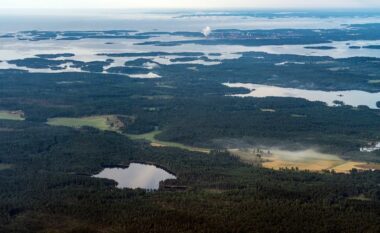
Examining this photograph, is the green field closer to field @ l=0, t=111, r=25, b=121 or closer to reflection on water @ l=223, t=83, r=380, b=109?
field @ l=0, t=111, r=25, b=121

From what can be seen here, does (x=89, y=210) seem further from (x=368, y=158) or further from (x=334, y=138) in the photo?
(x=334, y=138)

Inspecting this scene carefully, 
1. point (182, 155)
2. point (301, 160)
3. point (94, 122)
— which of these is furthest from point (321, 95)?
point (182, 155)

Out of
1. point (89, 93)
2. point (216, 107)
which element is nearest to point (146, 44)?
point (89, 93)

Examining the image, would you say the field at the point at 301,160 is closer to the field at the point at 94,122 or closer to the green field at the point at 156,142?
the green field at the point at 156,142

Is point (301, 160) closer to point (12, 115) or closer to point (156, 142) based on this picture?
point (156, 142)

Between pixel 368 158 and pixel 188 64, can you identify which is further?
pixel 188 64

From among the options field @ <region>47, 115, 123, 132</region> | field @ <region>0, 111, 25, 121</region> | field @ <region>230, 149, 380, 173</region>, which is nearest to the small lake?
field @ <region>230, 149, 380, 173</region>

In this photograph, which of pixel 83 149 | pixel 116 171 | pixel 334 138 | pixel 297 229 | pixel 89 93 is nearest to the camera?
pixel 297 229
